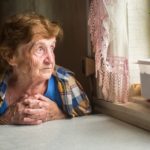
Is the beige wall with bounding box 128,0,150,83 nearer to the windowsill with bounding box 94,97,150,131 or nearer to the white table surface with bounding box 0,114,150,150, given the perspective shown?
the windowsill with bounding box 94,97,150,131

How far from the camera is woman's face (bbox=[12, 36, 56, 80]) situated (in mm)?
1073

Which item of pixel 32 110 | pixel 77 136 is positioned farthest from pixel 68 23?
pixel 77 136

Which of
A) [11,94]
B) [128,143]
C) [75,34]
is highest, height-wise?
[75,34]

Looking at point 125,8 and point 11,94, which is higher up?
point 125,8

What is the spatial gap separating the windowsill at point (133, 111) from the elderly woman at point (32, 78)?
0.12 metres

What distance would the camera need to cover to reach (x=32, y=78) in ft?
3.61

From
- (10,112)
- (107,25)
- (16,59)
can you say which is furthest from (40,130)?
(107,25)

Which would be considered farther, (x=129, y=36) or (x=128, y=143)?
(x=129, y=36)

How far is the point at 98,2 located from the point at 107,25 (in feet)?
0.30

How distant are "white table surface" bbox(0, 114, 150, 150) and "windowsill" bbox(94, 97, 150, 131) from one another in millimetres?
23

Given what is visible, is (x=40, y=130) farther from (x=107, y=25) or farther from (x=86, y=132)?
(x=107, y=25)

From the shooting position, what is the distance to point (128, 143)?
852 millimetres

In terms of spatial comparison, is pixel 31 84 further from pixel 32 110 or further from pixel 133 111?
pixel 133 111

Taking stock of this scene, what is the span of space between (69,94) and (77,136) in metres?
0.24
